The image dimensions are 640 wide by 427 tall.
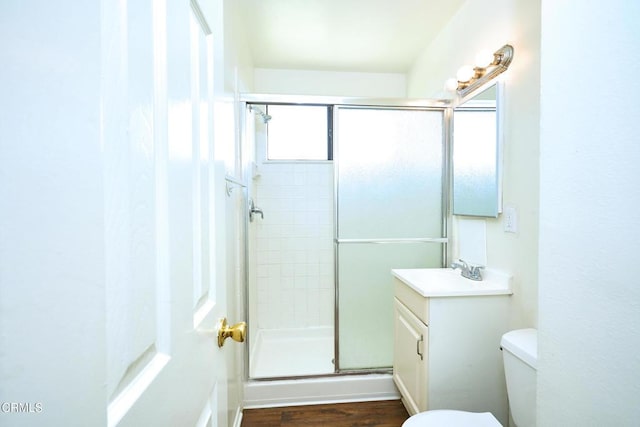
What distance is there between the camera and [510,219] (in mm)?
1390

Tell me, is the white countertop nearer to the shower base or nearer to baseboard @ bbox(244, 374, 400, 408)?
baseboard @ bbox(244, 374, 400, 408)

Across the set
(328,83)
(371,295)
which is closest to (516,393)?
(371,295)

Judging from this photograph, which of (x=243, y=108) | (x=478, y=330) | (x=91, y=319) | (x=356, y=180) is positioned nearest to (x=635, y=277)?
(x=91, y=319)

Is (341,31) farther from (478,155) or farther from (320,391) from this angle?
(320,391)

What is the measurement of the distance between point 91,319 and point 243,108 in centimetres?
175

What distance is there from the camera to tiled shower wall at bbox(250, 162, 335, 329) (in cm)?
271

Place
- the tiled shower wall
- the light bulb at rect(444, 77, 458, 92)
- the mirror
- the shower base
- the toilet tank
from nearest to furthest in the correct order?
1. the toilet tank
2. the mirror
3. the light bulb at rect(444, 77, 458, 92)
4. the shower base
5. the tiled shower wall

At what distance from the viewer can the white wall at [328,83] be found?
257cm

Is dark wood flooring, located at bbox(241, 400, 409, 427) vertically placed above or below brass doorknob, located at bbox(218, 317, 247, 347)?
below

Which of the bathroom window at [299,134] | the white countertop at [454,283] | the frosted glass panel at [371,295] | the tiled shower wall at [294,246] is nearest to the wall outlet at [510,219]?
the white countertop at [454,283]

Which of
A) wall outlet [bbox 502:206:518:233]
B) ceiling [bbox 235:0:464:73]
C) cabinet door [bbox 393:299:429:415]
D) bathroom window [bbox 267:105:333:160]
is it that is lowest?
cabinet door [bbox 393:299:429:415]

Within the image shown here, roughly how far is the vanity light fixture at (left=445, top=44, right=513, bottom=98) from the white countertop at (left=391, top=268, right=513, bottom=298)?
1080mm

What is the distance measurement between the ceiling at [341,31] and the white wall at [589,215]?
4.84ft

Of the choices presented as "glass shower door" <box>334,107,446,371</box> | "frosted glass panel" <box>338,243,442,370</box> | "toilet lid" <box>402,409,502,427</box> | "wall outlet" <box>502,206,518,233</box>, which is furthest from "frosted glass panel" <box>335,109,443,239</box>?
"toilet lid" <box>402,409,502,427</box>
